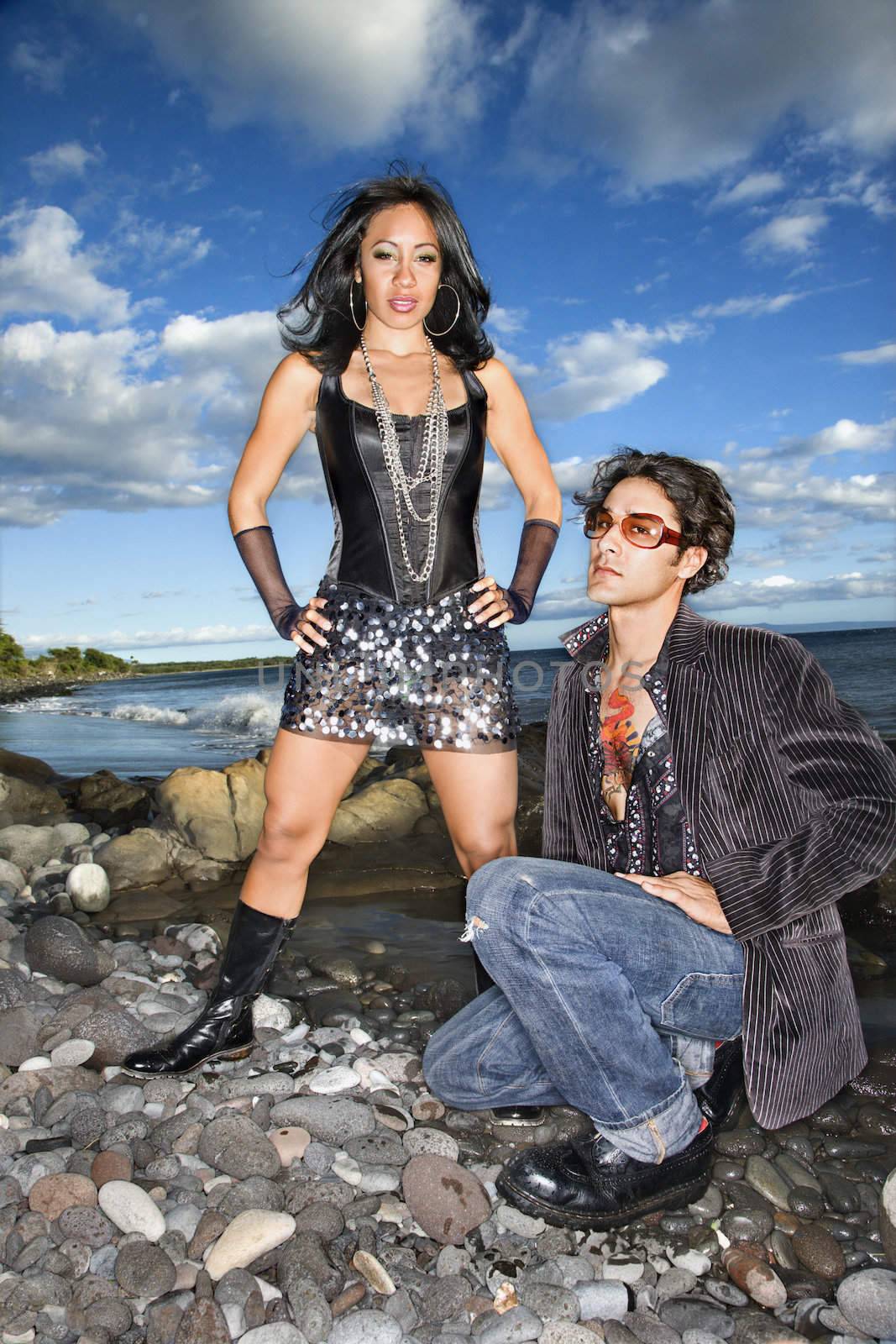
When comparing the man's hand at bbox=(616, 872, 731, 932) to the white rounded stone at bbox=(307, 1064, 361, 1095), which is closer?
the man's hand at bbox=(616, 872, 731, 932)

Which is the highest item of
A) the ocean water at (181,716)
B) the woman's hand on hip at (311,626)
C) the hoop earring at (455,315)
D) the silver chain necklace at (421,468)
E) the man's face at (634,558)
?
the hoop earring at (455,315)

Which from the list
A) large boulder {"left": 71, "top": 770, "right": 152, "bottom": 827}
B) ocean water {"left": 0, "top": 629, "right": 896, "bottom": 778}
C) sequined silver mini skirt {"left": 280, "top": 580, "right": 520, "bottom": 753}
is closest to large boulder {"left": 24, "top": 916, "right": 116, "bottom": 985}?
sequined silver mini skirt {"left": 280, "top": 580, "right": 520, "bottom": 753}

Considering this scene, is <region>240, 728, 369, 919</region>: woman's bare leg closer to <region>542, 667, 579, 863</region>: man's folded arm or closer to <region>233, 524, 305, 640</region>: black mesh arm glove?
<region>233, 524, 305, 640</region>: black mesh arm glove

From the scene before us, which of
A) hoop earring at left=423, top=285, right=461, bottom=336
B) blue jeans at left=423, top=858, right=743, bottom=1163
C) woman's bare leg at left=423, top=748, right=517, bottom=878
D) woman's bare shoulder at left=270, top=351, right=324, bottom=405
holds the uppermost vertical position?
hoop earring at left=423, top=285, right=461, bottom=336

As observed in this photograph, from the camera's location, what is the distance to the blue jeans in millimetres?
2512

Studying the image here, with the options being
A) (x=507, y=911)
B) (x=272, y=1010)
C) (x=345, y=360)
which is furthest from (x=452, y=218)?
(x=272, y=1010)

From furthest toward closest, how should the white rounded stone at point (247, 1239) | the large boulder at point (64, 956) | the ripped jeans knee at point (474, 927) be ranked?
1. the large boulder at point (64, 956)
2. the ripped jeans knee at point (474, 927)
3. the white rounded stone at point (247, 1239)

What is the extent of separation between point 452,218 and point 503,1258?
3.34 metres

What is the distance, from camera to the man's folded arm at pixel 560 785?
3176 millimetres

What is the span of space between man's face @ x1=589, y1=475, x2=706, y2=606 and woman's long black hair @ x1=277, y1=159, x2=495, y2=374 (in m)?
0.96

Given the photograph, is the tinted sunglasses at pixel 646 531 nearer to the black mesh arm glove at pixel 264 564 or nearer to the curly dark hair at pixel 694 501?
the curly dark hair at pixel 694 501

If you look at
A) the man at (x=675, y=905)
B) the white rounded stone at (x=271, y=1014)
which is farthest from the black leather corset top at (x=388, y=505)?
the white rounded stone at (x=271, y=1014)

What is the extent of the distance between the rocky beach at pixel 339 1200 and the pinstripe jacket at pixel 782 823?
1.14ft

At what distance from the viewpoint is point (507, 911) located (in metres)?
2.54
